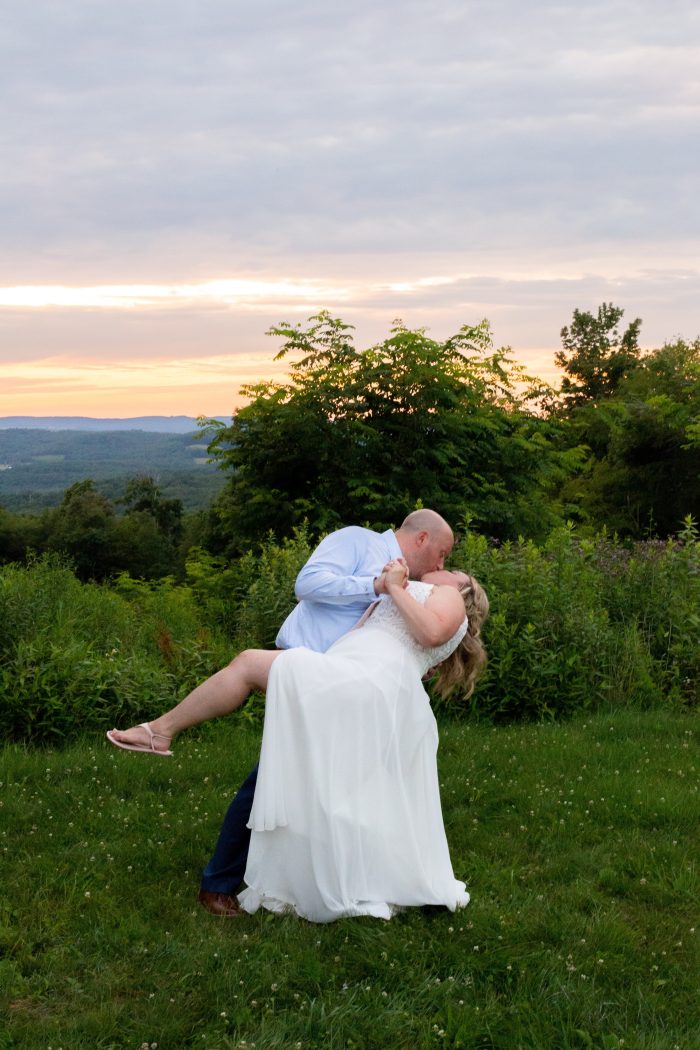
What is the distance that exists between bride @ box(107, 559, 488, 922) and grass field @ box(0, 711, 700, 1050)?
0.16 metres

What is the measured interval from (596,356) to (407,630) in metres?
61.2

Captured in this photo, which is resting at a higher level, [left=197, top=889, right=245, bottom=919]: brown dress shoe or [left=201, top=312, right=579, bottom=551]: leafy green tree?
[left=201, top=312, right=579, bottom=551]: leafy green tree

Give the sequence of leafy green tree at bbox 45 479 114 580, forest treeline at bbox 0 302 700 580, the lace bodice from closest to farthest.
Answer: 1. the lace bodice
2. forest treeline at bbox 0 302 700 580
3. leafy green tree at bbox 45 479 114 580

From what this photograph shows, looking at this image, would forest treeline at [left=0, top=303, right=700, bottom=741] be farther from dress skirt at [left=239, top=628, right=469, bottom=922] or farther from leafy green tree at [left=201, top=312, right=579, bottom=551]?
dress skirt at [left=239, top=628, right=469, bottom=922]

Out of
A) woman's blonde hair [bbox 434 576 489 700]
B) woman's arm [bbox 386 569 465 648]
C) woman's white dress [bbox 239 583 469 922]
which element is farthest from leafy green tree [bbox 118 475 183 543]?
woman's white dress [bbox 239 583 469 922]

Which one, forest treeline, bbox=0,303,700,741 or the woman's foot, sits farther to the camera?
forest treeline, bbox=0,303,700,741

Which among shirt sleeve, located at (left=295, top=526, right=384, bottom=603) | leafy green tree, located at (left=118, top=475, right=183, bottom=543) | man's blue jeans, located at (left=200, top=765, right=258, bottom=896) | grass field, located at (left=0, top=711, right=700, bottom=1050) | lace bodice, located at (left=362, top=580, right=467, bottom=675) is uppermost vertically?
shirt sleeve, located at (left=295, top=526, right=384, bottom=603)

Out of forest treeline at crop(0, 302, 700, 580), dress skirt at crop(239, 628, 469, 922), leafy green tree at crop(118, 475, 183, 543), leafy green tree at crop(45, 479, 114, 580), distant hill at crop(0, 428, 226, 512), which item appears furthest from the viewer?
distant hill at crop(0, 428, 226, 512)

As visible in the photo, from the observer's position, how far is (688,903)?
512 centimetres

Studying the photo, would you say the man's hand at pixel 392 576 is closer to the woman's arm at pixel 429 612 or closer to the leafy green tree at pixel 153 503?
the woman's arm at pixel 429 612

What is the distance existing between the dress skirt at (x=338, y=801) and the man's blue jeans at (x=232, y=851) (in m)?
0.11

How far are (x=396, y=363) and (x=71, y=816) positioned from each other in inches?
515

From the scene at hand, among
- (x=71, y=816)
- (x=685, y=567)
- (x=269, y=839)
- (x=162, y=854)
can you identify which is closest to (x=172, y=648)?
(x=71, y=816)

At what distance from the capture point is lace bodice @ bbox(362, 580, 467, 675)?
5.18m
